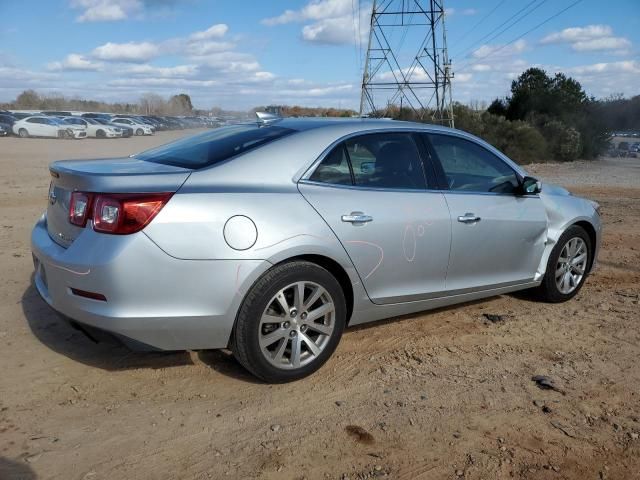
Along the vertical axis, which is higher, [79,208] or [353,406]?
[79,208]

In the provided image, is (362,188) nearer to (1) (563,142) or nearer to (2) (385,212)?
(2) (385,212)

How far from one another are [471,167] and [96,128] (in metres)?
41.7

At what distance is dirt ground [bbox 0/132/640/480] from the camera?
2859 mm

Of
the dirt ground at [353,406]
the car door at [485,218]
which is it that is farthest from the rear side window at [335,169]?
the dirt ground at [353,406]

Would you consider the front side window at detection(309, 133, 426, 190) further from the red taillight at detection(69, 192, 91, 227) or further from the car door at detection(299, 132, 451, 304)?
the red taillight at detection(69, 192, 91, 227)

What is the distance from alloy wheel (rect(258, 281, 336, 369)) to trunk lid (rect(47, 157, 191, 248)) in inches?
36.8

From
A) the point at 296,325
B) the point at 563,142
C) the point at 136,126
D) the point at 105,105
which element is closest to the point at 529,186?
the point at 296,325

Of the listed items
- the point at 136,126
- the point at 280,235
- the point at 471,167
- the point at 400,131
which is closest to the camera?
the point at 280,235

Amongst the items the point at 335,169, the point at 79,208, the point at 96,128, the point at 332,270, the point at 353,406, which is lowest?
the point at 353,406

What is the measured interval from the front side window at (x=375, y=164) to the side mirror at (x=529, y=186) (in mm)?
1057

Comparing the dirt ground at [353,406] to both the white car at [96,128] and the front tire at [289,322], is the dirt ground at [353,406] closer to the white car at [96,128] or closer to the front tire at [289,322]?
the front tire at [289,322]

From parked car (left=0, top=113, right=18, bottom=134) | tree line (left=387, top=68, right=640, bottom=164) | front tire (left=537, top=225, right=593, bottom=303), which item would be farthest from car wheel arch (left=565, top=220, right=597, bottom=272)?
parked car (left=0, top=113, right=18, bottom=134)

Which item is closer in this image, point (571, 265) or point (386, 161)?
point (386, 161)

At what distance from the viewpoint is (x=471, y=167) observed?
4703mm
